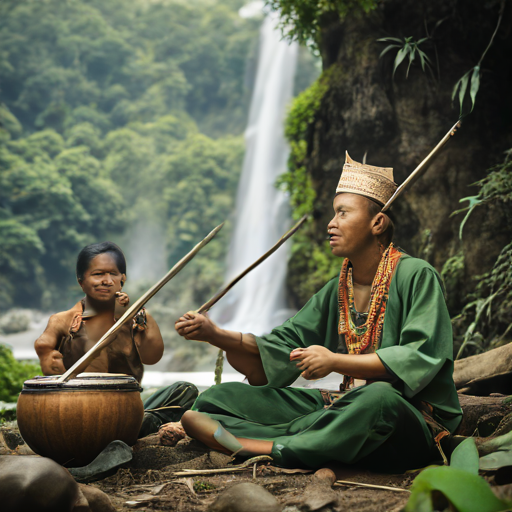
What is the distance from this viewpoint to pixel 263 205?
19.8 m

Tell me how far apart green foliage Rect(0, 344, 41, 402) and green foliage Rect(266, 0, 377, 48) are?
5.58 meters

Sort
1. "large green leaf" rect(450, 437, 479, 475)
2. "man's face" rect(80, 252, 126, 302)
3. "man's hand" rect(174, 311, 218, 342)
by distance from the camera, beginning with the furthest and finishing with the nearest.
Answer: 1. "man's face" rect(80, 252, 126, 302)
2. "man's hand" rect(174, 311, 218, 342)
3. "large green leaf" rect(450, 437, 479, 475)

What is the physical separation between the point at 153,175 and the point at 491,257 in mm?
22584

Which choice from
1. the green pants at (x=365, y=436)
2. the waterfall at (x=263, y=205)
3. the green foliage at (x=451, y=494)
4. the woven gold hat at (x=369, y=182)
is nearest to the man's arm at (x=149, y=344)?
the green pants at (x=365, y=436)

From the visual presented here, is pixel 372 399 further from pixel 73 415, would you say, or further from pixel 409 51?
pixel 409 51

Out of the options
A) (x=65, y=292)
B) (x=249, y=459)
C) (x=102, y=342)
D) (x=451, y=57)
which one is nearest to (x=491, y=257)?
(x=451, y=57)

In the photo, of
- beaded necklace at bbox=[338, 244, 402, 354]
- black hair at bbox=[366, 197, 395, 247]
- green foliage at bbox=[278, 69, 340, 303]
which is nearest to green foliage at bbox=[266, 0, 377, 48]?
green foliage at bbox=[278, 69, 340, 303]

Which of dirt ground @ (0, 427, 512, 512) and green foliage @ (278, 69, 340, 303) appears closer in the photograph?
dirt ground @ (0, 427, 512, 512)

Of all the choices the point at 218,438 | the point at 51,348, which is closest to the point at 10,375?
the point at 51,348

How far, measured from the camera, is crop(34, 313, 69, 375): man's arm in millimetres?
3242

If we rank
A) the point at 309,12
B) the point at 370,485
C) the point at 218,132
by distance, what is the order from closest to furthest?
the point at 370,485
the point at 309,12
the point at 218,132

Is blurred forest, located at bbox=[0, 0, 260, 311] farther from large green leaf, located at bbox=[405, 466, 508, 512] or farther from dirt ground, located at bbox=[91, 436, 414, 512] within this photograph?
large green leaf, located at bbox=[405, 466, 508, 512]

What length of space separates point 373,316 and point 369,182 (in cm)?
74

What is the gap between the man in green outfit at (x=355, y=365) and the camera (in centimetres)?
254
